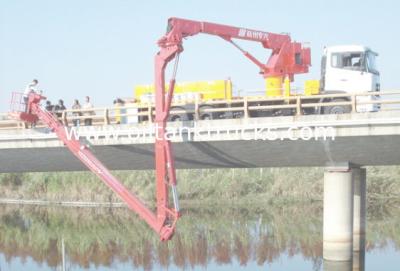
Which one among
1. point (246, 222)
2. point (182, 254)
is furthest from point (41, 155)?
point (246, 222)

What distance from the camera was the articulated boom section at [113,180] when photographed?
684 inches

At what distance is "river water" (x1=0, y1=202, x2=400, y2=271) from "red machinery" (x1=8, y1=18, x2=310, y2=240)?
3065mm

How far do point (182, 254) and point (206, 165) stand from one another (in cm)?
599

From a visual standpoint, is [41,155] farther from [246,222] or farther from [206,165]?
[246,222]

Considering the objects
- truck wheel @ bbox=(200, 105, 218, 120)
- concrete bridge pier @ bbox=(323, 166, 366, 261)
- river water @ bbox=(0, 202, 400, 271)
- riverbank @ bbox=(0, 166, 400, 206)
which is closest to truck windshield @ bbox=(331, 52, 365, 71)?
concrete bridge pier @ bbox=(323, 166, 366, 261)

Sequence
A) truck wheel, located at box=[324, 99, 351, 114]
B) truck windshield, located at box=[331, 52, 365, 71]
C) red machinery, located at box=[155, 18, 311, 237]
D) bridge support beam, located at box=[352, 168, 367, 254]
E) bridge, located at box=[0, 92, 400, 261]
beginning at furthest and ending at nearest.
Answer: bridge support beam, located at box=[352, 168, 367, 254] < truck windshield, located at box=[331, 52, 365, 71] < truck wheel, located at box=[324, 99, 351, 114] < bridge, located at box=[0, 92, 400, 261] < red machinery, located at box=[155, 18, 311, 237]

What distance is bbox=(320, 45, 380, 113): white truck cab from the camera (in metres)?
20.4

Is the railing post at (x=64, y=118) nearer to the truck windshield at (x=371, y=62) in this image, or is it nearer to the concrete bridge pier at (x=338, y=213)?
the concrete bridge pier at (x=338, y=213)

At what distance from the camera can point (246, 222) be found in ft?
115

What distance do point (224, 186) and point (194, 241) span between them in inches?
555

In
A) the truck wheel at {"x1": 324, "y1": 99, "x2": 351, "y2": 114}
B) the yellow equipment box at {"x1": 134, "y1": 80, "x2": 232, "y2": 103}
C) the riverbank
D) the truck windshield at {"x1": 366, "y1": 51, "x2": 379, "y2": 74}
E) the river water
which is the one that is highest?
the truck windshield at {"x1": 366, "y1": 51, "x2": 379, "y2": 74}

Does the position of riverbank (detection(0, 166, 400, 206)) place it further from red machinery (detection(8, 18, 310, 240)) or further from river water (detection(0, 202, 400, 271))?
red machinery (detection(8, 18, 310, 240))

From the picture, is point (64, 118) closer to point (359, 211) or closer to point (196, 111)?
point (196, 111)

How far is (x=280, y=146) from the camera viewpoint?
1931 centimetres
